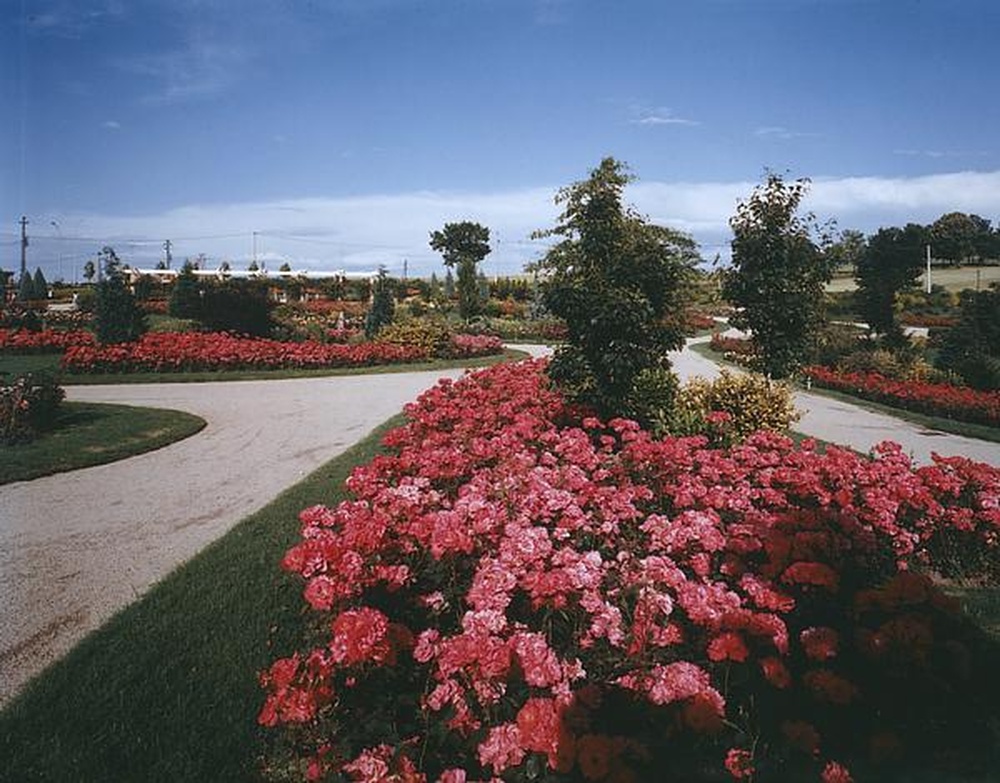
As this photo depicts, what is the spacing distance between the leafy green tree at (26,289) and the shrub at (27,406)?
39.6 meters

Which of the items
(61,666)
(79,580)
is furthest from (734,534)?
(79,580)

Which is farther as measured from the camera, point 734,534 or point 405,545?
point 734,534

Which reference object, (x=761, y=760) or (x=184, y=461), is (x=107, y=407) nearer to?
(x=184, y=461)

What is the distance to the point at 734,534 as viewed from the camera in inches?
151

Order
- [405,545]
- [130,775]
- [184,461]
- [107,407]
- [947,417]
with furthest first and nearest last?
[947,417], [107,407], [184,461], [405,545], [130,775]

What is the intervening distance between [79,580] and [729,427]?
713 centimetres

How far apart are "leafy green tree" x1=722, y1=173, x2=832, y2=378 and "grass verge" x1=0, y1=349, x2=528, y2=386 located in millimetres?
9902

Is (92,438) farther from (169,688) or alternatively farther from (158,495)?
(169,688)

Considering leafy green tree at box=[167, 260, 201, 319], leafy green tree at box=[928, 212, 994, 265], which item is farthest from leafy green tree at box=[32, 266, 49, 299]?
leafy green tree at box=[928, 212, 994, 265]

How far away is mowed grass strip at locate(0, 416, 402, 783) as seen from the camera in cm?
270

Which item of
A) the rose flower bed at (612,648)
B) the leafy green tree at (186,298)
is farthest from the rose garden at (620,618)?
the leafy green tree at (186,298)

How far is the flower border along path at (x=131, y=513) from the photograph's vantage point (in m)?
3.98

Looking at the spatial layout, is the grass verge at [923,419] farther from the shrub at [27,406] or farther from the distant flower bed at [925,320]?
the distant flower bed at [925,320]

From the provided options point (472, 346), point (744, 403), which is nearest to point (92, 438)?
point (744, 403)
